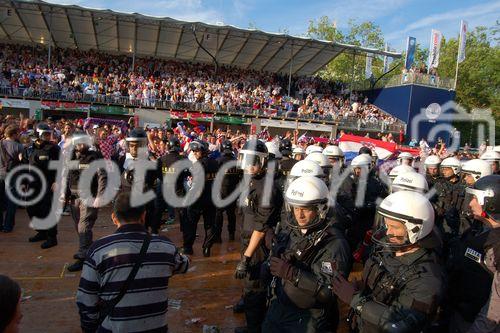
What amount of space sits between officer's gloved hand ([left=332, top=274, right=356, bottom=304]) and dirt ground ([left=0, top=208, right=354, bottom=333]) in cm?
224

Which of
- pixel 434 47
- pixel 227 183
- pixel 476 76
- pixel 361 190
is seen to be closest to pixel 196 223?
pixel 227 183

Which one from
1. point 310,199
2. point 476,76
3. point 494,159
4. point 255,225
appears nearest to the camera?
point 310,199

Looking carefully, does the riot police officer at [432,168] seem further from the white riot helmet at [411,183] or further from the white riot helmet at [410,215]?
the white riot helmet at [410,215]

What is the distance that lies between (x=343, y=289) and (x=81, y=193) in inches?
167

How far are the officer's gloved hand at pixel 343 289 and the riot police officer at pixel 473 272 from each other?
0.99 metres

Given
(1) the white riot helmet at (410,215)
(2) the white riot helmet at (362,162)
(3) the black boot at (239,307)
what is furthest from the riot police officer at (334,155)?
(1) the white riot helmet at (410,215)

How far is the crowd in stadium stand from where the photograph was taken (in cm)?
2131

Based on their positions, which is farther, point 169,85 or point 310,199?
point 169,85

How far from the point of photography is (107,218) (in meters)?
8.44

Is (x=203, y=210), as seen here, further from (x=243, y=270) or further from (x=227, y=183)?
(x=243, y=270)

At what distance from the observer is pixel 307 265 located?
2699 millimetres

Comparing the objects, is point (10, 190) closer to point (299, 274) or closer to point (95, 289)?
point (95, 289)

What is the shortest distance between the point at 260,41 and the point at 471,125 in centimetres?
2496

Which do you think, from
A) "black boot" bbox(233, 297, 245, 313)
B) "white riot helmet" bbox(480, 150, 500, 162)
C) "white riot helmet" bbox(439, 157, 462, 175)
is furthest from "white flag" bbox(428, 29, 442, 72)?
"black boot" bbox(233, 297, 245, 313)
